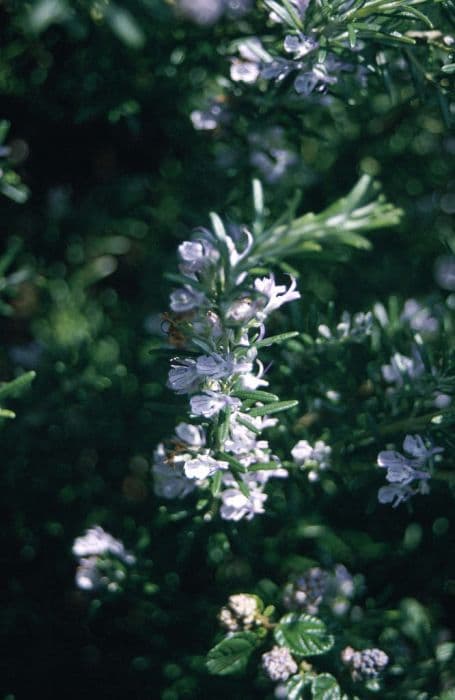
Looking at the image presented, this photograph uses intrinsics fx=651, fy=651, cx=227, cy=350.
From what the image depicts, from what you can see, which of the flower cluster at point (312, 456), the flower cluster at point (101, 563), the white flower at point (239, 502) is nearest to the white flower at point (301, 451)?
the flower cluster at point (312, 456)

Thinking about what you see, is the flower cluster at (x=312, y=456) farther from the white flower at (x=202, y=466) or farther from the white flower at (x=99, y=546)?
the white flower at (x=99, y=546)

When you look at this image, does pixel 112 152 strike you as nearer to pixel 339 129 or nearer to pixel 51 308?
pixel 51 308

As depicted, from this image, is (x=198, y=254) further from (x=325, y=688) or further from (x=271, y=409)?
(x=325, y=688)

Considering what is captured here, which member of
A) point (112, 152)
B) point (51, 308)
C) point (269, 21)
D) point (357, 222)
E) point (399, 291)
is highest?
point (269, 21)

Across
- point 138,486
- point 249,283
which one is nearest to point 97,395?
point 138,486

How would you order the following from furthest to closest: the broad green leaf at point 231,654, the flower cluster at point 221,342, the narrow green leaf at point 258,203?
the broad green leaf at point 231,654 < the narrow green leaf at point 258,203 < the flower cluster at point 221,342

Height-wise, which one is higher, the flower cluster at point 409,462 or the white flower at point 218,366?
the white flower at point 218,366

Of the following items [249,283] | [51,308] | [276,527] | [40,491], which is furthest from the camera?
[51,308]
